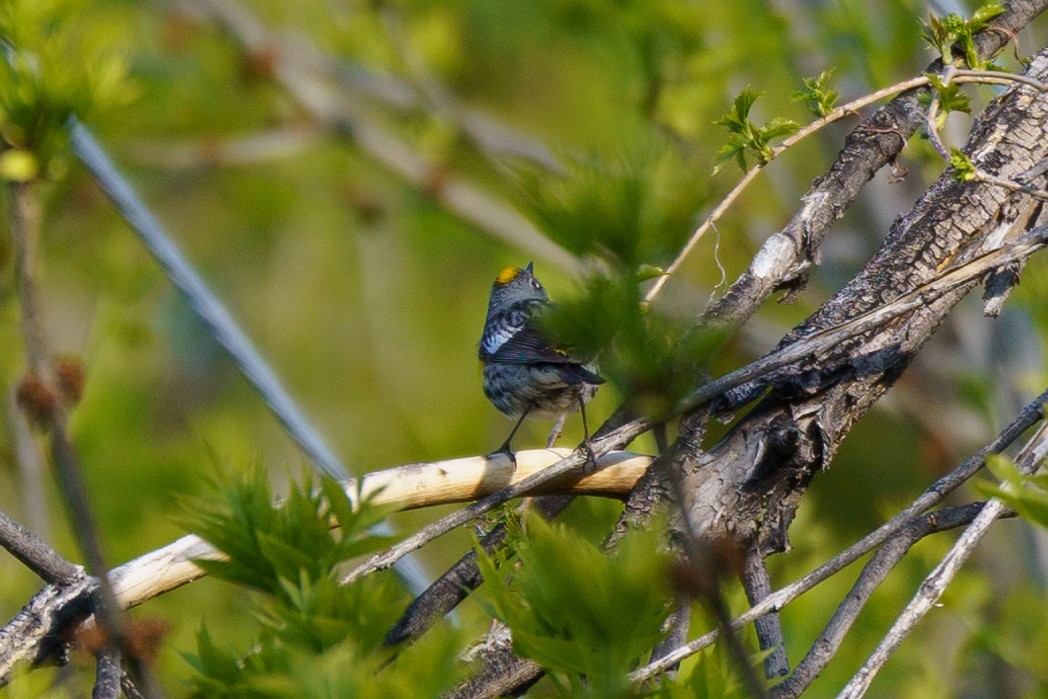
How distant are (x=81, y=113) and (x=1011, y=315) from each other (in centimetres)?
384

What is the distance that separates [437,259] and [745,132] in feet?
29.8

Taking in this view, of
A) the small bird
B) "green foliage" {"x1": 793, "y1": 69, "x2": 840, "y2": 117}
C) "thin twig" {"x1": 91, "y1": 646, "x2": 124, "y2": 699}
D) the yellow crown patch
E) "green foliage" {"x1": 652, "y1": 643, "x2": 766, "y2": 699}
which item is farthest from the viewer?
the yellow crown patch

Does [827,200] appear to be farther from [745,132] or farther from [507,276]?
[507,276]

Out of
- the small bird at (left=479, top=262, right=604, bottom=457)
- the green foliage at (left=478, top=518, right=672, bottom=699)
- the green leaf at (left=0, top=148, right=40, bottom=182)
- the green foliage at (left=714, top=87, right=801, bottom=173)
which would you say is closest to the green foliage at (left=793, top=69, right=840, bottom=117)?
the green foliage at (left=714, top=87, right=801, bottom=173)

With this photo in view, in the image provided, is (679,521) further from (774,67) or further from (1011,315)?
(774,67)

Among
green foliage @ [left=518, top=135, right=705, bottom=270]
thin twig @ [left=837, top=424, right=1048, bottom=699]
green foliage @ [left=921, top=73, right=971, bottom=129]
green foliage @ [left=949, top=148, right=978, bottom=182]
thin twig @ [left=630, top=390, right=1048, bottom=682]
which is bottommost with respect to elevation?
thin twig @ [left=837, top=424, right=1048, bottom=699]

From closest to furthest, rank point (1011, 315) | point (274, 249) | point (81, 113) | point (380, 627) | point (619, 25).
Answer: point (380, 627) < point (81, 113) < point (1011, 315) < point (619, 25) < point (274, 249)

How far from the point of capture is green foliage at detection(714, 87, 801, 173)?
1.51 m

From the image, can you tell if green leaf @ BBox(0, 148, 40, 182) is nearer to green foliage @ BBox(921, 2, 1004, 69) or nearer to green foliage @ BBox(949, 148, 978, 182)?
green foliage @ BBox(949, 148, 978, 182)

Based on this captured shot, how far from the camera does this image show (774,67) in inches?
215

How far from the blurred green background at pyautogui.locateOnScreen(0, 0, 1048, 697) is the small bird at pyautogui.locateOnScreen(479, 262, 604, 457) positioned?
3.7 inches

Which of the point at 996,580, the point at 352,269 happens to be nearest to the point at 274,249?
the point at 352,269

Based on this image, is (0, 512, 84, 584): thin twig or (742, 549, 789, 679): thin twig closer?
(0, 512, 84, 584): thin twig

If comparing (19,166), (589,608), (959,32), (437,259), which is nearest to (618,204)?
(589,608)
